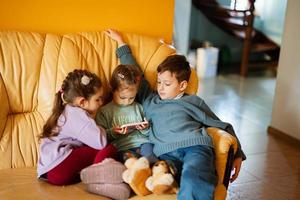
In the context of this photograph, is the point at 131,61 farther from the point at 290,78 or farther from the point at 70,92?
the point at 290,78

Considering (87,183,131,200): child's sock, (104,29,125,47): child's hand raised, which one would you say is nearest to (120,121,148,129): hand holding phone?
(87,183,131,200): child's sock

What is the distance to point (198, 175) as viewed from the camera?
1712 millimetres

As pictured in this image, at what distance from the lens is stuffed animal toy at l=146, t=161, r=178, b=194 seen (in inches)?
66.4

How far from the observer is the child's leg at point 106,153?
186cm

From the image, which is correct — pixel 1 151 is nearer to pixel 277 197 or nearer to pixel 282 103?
pixel 277 197

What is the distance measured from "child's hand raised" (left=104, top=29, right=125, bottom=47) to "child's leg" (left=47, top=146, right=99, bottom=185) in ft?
2.27

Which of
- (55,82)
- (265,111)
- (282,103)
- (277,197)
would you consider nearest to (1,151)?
(55,82)

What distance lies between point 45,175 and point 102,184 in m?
0.31

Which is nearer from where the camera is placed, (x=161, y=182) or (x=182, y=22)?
(x=161, y=182)

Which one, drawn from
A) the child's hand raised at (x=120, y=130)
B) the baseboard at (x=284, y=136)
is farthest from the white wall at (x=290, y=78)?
the child's hand raised at (x=120, y=130)

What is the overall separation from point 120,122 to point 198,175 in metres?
0.59

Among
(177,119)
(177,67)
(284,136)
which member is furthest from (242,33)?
(177,119)

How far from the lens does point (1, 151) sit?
1.99m

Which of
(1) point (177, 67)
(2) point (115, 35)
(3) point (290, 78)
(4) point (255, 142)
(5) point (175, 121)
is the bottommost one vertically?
(4) point (255, 142)
